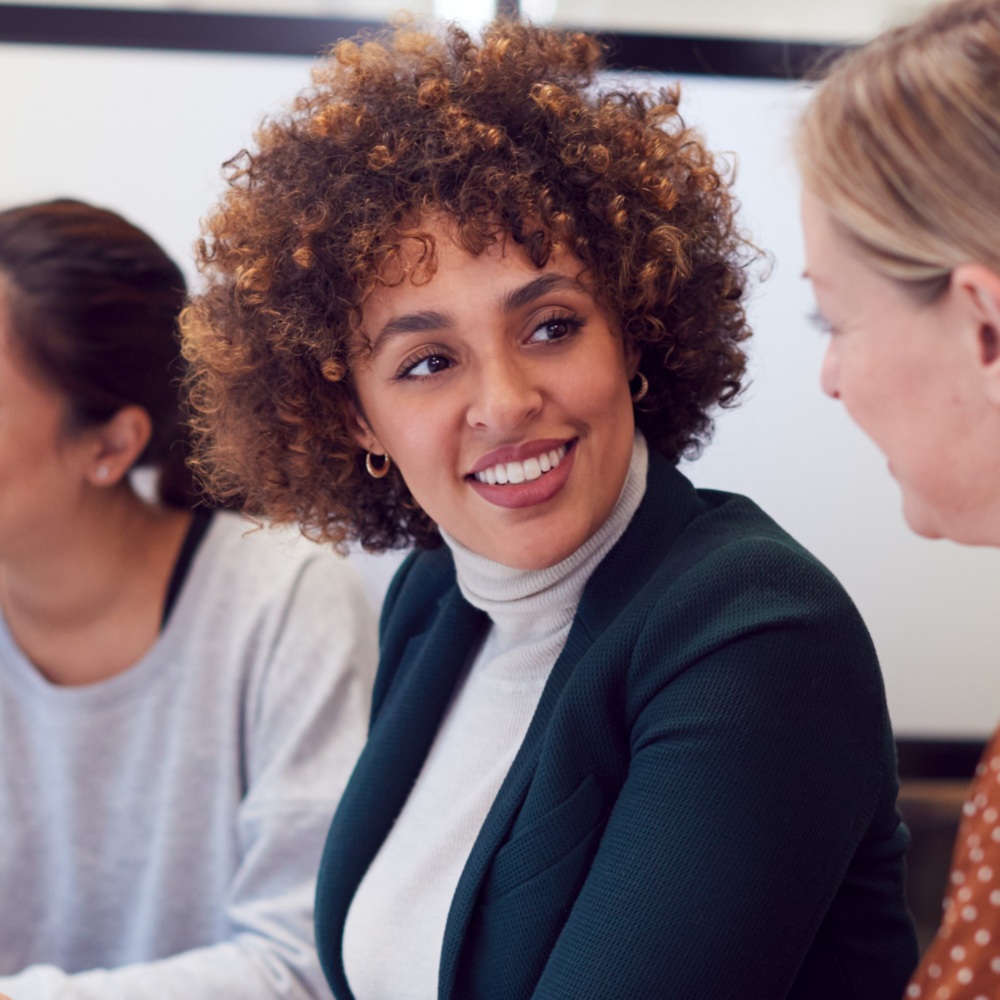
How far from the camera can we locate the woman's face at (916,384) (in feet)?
2.65

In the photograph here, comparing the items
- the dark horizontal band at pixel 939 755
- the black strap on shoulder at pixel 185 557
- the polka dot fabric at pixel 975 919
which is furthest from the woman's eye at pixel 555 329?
the dark horizontal band at pixel 939 755

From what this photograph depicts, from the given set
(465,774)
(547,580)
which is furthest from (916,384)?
(465,774)

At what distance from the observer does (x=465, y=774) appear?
1274 millimetres

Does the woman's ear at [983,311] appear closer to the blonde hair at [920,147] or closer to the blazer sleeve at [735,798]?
the blonde hair at [920,147]

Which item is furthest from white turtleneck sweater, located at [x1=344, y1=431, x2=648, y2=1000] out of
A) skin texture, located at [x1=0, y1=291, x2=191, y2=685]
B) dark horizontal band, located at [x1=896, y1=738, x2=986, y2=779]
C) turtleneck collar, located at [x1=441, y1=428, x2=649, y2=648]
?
dark horizontal band, located at [x1=896, y1=738, x2=986, y2=779]

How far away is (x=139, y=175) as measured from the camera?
2.03 metres

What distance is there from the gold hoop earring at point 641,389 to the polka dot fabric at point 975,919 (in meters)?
0.62

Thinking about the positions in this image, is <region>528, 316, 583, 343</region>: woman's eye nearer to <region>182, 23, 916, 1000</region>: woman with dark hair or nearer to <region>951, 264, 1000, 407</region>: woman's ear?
<region>182, 23, 916, 1000</region>: woman with dark hair

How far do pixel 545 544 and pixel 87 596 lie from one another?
85 cm

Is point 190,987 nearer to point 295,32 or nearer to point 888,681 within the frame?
point 888,681

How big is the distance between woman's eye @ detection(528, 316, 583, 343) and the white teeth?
0.36 ft

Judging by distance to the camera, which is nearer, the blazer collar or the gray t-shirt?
the blazer collar

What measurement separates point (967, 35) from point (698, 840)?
0.62m

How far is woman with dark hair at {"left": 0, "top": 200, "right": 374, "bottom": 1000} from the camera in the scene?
5.37 feet
